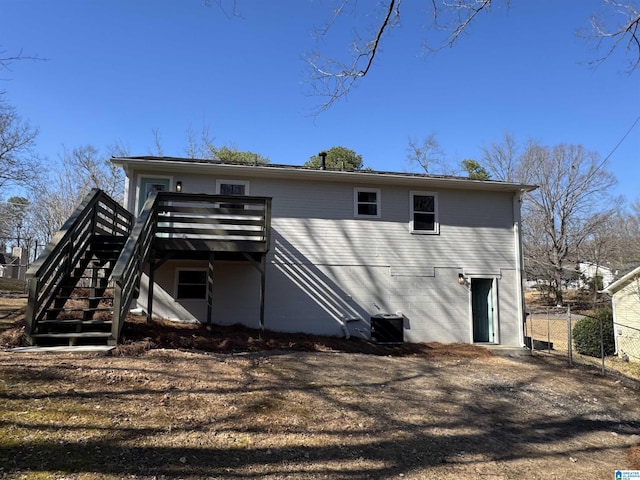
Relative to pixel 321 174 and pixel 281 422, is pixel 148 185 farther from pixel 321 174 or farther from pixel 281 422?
pixel 281 422

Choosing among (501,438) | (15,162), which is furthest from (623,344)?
(15,162)

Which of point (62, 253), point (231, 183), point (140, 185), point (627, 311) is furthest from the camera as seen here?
point (627, 311)

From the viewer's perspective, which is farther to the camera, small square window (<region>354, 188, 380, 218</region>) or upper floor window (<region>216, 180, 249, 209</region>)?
small square window (<region>354, 188, 380, 218</region>)

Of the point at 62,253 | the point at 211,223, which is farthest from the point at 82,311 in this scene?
the point at 211,223

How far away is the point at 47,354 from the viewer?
6.05 meters

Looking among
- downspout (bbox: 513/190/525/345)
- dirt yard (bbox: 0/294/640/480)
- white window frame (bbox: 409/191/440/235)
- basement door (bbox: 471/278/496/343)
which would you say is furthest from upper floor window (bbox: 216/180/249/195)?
downspout (bbox: 513/190/525/345)

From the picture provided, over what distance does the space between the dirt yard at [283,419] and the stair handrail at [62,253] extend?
84 cm

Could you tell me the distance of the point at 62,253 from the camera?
23.9 feet

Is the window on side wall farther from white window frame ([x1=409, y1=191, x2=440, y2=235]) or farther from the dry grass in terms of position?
white window frame ([x1=409, y1=191, x2=440, y2=235])

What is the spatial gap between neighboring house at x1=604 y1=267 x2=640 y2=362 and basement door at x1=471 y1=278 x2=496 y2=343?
8.72 metres

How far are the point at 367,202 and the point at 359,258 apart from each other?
1.67m

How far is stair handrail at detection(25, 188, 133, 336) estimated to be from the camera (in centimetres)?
645

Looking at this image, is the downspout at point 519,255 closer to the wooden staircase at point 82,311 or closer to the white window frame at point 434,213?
the white window frame at point 434,213

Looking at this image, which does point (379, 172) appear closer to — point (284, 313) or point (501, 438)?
point (284, 313)
